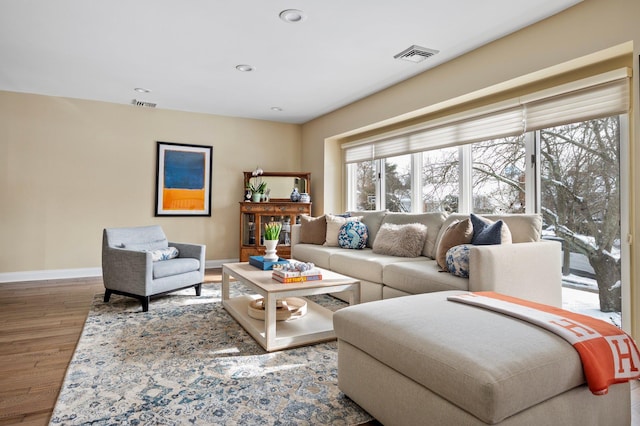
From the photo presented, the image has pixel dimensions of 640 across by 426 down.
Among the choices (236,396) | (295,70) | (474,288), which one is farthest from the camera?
(295,70)

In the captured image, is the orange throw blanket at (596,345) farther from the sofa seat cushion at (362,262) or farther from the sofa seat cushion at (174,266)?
the sofa seat cushion at (174,266)

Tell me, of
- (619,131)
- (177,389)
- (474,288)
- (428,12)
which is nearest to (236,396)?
(177,389)

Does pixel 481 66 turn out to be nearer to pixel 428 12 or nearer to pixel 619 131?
pixel 428 12

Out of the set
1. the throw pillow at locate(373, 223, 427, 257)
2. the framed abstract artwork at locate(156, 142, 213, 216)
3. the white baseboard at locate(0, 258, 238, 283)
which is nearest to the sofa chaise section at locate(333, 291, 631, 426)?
the throw pillow at locate(373, 223, 427, 257)

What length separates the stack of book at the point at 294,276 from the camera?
108 inches

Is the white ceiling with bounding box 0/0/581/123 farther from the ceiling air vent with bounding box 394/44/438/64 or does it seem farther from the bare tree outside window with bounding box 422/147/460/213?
the bare tree outside window with bounding box 422/147/460/213

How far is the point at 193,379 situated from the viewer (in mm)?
2131

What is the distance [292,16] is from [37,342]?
3057 mm

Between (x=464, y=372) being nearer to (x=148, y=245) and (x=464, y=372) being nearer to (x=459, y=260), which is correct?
(x=459, y=260)

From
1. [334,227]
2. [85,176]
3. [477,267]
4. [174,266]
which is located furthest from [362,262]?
[85,176]

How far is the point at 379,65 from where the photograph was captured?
3.79 meters

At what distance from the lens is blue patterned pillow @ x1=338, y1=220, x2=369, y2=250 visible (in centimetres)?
430

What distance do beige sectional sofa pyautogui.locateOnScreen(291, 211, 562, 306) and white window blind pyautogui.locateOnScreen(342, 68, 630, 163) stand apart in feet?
2.72

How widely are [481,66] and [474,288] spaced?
6.74ft
